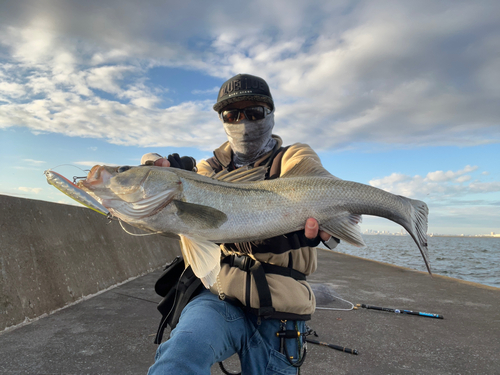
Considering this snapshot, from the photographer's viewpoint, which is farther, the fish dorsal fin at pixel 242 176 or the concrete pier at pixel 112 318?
the concrete pier at pixel 112 318

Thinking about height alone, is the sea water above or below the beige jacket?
below

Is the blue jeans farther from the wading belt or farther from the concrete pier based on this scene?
the concrete pier

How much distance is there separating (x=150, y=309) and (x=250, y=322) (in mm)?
3492

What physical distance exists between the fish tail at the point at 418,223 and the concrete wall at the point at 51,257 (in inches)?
214

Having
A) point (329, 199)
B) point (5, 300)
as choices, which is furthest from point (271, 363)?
point (5, 300)

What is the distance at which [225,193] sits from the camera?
2.75 meters

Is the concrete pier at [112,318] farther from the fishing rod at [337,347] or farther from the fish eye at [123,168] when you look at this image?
the fish eye at [123,168]

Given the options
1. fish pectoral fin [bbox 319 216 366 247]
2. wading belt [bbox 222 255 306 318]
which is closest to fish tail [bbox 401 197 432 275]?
fish pectoral fin [bbox 319 216 366 247]

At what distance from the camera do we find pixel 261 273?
2.59 m

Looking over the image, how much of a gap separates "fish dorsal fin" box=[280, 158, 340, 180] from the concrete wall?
4490 mm

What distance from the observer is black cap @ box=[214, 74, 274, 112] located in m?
3.43

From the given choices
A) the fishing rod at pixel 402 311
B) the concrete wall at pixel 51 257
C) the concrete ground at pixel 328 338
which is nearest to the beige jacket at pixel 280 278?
the concrete ground at pixel 328 338

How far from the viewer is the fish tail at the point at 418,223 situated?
2.92m

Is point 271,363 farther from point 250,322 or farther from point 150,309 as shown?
point 150,309
